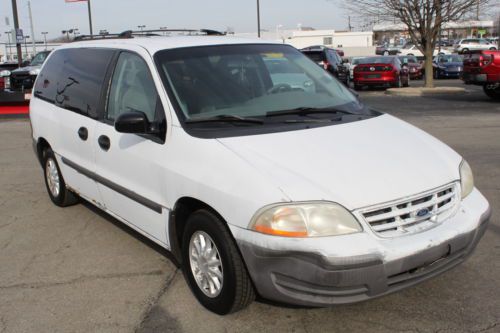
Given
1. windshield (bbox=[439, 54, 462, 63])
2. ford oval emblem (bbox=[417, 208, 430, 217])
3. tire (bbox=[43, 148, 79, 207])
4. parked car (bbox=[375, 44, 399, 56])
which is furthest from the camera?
parked car (bbox=[375, 44, 399, 56])

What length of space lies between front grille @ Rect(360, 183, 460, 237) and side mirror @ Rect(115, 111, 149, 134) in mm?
1604

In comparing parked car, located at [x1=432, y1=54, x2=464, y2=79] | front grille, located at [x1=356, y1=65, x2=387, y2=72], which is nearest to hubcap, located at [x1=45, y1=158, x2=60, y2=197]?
front grille, located at [x1=356, y1=65, x2=387, y2=72]

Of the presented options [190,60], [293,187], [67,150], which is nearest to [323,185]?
[293,187]

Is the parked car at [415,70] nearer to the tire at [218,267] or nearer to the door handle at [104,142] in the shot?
the door handle at [104,142]

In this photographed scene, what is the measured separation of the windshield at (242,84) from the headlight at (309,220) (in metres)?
0.89

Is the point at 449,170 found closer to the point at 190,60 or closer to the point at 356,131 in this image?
the point at 356,131

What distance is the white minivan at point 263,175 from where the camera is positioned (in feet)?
9.30

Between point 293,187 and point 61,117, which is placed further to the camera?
point 61,117

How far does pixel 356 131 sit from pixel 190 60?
1.32 meters

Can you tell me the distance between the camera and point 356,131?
3.60 metres

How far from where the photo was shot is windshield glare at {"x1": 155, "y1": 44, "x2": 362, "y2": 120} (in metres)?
3.72

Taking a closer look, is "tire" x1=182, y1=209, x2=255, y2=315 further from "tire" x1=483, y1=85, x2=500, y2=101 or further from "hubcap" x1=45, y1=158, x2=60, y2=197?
"tire" x1=483, y1=85, x2=500, y2=101

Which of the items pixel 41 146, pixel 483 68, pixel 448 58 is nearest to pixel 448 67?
pixel 448 58

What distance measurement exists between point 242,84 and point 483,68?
12.0 m
